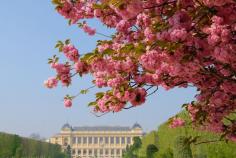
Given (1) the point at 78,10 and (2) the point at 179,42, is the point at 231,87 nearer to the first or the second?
(2) the point at 179,42

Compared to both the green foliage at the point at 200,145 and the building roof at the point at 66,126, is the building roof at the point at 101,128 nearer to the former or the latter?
the building roof at the point at 66,126

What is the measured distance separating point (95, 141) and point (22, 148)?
90.8m

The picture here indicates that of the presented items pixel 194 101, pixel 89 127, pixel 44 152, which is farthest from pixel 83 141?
pixel 194 101

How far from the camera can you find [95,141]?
148 meters

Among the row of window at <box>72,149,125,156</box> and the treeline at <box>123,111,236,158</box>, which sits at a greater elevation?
the row of window at <box>72,149,125,156</box>

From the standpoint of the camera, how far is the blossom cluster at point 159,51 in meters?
5.09

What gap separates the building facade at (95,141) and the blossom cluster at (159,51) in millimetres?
139357

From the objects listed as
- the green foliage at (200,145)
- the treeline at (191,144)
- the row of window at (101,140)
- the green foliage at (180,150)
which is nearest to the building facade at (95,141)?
the row of window at (101,140)

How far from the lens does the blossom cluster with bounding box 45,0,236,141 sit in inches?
200

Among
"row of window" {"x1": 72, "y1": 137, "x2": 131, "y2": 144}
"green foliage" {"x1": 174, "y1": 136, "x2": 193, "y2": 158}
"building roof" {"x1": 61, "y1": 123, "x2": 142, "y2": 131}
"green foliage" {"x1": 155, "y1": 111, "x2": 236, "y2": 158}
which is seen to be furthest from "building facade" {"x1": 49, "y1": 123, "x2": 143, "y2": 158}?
"green foliage" {"x1": 174, "y1": 136, "x2": 193, "y2": 158}

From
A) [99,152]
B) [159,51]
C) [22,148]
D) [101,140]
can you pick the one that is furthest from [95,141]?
[159,51]

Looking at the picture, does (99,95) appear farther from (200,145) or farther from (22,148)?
(22,148)

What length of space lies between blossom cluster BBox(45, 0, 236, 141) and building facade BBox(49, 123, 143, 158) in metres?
139

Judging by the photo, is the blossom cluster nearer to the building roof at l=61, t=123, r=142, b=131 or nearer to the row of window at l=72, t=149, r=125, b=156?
the row of window at l=72, t=149, r=125, b=156
